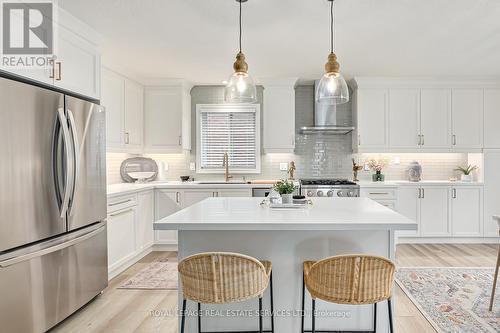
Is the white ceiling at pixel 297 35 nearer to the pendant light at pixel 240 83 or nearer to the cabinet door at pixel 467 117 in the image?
the cabinet door at pixel 467 117

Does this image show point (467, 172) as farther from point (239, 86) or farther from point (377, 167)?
point (239, 86)

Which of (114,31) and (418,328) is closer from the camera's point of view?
(418,328)

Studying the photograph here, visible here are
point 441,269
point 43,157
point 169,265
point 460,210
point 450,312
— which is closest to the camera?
point 43,157

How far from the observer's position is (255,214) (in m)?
2.01

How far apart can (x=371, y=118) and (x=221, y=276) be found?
3966 millimetres

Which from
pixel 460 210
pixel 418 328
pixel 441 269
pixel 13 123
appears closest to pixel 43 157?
pixel 13 123

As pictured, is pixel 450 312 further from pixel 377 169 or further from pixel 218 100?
pixel 218 100

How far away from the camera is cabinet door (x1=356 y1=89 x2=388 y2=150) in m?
4.71

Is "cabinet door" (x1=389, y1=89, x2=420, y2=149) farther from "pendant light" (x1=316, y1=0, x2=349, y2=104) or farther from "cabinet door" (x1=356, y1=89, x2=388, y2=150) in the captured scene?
"pendant light" (x1=316, y1=0, x2=349, y2=104)

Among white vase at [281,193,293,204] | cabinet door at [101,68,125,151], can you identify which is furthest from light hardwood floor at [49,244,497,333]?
cabinet door at [101,68,125,151]

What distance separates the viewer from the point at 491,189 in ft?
15.3

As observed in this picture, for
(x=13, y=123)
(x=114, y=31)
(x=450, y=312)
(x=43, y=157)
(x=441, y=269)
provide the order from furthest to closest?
(x=441, y=269)
(x=114, y=31)
(x=450, y=312)
(x=43, y=157)
(x=13, y=123)

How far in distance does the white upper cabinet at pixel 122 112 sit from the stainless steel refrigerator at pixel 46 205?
1135mm

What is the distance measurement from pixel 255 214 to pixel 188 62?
2695 mm
